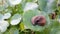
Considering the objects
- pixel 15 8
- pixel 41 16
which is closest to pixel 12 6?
pixel 15 8

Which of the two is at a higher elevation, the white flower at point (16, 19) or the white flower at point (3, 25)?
the white flower at point (16, 19)

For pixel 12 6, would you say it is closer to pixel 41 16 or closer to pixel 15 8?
pixel 15 8

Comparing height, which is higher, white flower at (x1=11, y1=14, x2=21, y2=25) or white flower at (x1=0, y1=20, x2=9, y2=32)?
white flower at (x1=11, y1=14, x2=21, y2=25)

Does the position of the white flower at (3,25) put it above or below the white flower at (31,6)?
below

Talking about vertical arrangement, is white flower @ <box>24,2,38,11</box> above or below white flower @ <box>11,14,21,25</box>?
above

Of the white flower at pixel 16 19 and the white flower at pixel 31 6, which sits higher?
the white flower at pixel 31 6

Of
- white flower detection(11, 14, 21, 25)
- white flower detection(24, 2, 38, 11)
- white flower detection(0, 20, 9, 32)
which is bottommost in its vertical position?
white flower detection(0, 20, 9, 32)

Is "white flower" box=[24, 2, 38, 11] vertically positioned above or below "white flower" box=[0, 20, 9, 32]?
above

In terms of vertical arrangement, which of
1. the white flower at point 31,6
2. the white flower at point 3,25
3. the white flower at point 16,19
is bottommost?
the white flower at point 3,25
